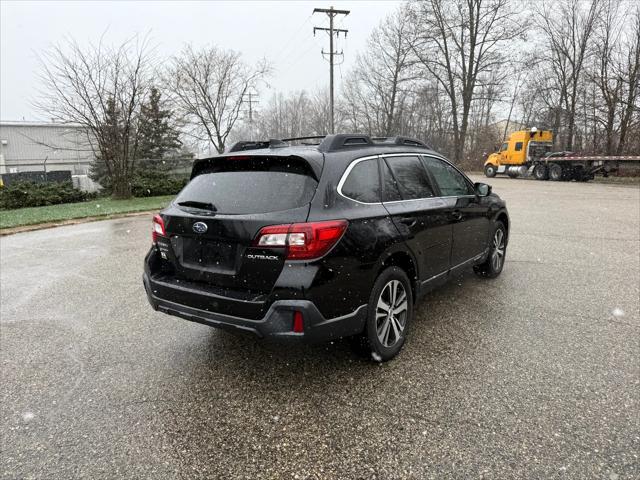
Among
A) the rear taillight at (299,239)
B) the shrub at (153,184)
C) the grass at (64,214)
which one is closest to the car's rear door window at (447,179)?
the rear taillight at (299,239)

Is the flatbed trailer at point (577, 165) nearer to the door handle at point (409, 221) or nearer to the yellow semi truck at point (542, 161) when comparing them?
the yellow semi truck at point (542, 161)

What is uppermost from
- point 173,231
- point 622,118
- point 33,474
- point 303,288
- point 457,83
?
point 457,83

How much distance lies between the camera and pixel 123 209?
14.5m

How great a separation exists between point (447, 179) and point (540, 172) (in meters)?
24.6

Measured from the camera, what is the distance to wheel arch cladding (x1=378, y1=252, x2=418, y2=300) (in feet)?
10.4

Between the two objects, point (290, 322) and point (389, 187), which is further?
point (389, 187)

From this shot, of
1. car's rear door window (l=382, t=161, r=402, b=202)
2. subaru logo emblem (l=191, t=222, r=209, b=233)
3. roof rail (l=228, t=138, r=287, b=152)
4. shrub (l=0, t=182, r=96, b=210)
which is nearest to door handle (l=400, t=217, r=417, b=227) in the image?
car's rear door window (l=382, t=161, r=402, b=202)

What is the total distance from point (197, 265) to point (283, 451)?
1.38 m

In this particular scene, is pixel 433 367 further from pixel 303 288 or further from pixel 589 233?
pixel 589 233

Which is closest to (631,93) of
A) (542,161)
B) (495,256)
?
(542,161)

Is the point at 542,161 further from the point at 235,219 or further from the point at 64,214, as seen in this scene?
the point at 235,219

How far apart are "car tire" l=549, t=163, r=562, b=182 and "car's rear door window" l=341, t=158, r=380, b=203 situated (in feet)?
81.4

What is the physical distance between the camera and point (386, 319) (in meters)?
3.22

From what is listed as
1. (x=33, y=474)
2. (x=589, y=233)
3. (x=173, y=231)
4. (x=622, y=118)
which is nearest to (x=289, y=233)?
(x=173, y=231)
